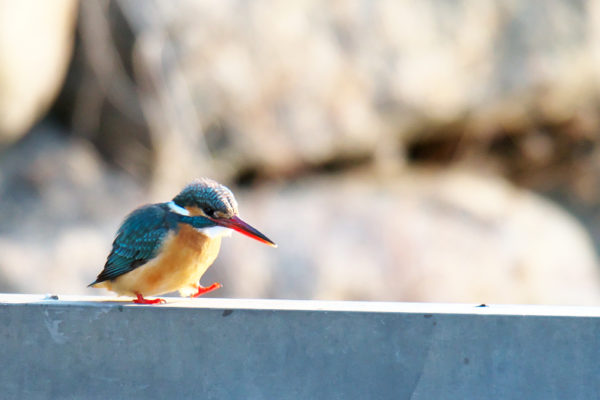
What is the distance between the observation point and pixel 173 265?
297 cm

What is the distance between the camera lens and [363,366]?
2.28 meters

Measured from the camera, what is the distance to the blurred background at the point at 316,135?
7895 millimetres

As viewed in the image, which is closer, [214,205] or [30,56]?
[214,205]

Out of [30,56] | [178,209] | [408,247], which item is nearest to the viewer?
[178,209]

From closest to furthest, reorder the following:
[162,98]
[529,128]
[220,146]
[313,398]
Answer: [313,398] → [162,98] → [220,146] → [529,128]

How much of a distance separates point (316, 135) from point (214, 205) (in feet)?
20.1

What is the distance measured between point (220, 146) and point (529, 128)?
4.00 meters

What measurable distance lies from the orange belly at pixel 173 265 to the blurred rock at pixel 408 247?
15.8 ft

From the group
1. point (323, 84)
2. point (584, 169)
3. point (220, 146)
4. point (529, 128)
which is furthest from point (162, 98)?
point (584, 169)

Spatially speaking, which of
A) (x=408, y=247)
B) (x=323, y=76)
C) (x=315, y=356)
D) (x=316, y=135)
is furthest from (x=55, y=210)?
(x=315, y=356)

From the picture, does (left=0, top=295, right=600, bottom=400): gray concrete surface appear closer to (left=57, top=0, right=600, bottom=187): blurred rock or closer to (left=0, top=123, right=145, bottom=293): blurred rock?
(left=0, top=123, right=145, bottom=293): blurred rock

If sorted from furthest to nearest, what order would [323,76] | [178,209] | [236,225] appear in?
[323,76] → [178,209] → [236,225]

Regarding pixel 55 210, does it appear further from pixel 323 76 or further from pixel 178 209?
pixel 178 209

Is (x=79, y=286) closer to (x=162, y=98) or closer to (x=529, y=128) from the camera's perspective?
(x=162, y=98)
